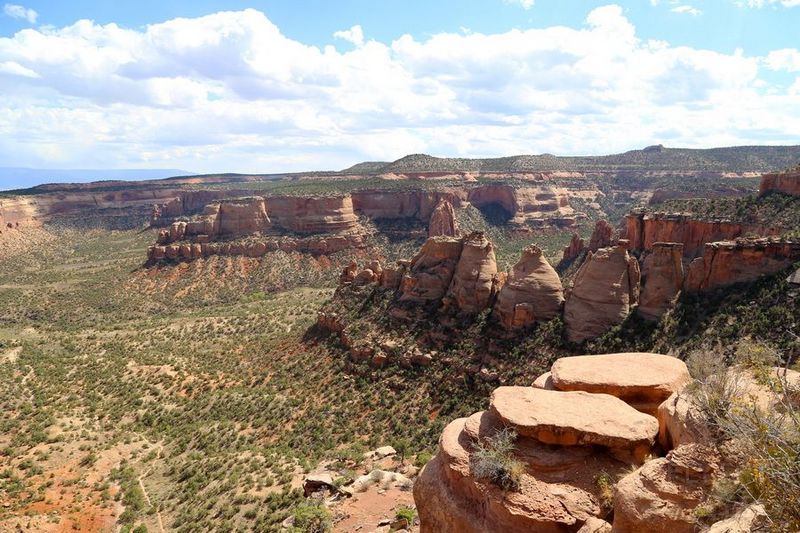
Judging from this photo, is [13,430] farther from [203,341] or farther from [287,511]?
[287,511]

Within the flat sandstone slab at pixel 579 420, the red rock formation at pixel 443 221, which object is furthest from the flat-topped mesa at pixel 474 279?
the red rock formation at pixel 443 221

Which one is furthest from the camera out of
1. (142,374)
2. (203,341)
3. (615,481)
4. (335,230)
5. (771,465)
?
(335,230)

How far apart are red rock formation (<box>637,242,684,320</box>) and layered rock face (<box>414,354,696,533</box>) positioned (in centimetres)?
1710

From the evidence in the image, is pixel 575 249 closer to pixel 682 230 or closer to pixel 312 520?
pixel 682 230

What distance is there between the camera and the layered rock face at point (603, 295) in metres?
32.8

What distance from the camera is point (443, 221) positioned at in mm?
111938

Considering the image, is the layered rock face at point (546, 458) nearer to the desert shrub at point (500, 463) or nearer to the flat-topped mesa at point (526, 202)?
the desert shrub at point (500, 463)

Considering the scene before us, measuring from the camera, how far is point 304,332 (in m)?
51.9

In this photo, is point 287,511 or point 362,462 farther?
point 362,462

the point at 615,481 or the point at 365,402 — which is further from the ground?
the point at 615,481

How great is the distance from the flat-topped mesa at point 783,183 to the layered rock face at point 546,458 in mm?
46496

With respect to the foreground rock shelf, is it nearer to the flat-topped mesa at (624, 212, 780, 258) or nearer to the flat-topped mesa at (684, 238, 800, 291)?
the flat-topped mesa at (684, 238, 800, 291)

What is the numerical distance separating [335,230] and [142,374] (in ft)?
214

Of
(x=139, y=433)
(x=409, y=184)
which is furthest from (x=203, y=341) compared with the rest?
(x=409, y=184)
